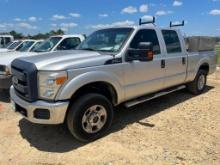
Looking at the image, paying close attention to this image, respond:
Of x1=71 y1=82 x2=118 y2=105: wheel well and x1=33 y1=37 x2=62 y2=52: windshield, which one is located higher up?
x1=33 y1=37 x2=62 y2=52: windshield

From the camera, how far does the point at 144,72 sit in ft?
17.7

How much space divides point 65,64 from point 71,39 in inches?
247

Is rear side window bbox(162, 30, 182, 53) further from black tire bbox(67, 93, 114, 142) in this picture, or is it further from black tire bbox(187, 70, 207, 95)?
black tire bbox(67, 93, 114, 142)

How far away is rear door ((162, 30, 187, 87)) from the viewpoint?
610cm

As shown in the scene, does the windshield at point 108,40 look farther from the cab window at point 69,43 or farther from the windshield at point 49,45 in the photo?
the windshield at point 49,45

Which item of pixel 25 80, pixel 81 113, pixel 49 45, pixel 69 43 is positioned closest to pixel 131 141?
pixel 81 113

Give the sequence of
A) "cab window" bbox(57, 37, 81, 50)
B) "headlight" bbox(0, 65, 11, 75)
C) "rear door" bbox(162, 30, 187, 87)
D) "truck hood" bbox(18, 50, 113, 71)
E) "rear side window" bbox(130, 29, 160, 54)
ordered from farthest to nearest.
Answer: "cab window" bbox(57, 37, 81, 50)
"headlight" bbox(0, 65, 11, 75)
"rear door" bbox(162, 30, 187, 87)
"rear side window" bbox(130, 29, 160, 54)
"truck hood" bbox(18, 50, 113, 71)

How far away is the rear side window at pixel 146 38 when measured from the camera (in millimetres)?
5265

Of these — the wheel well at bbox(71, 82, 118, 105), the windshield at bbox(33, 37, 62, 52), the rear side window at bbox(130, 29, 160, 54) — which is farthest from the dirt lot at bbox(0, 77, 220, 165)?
the windshield at bbox(33, 37, 62, 52)

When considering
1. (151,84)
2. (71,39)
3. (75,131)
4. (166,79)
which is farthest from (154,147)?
(71,39)

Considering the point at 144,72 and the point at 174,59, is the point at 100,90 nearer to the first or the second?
the point at 144,72

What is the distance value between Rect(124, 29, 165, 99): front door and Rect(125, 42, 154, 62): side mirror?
0.12 meters

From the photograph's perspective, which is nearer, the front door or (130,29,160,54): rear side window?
the front door

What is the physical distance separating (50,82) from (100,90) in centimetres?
113
